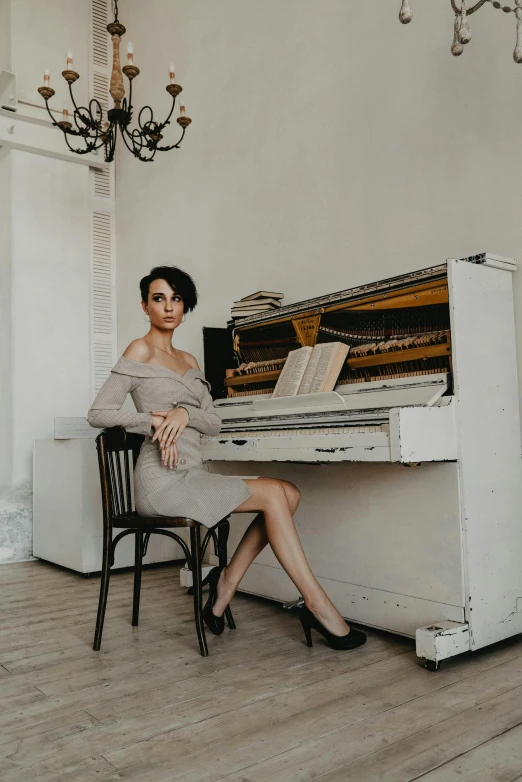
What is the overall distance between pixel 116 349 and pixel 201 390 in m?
3.05

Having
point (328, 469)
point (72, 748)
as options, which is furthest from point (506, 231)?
point (72, 748)

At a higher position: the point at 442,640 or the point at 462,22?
the point at 462,22

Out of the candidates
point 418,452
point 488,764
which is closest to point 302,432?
point 418,452

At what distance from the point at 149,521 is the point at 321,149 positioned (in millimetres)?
2232

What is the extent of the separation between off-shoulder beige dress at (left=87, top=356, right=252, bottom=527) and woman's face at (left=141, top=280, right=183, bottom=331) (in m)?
0.20

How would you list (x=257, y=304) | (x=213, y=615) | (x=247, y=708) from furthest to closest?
(x=257, y=304), (x=213, y=615), (x=247, y=708)

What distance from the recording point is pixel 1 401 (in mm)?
5094

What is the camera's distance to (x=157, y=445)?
8.41 feet

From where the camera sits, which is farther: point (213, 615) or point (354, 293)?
point (354, 293)

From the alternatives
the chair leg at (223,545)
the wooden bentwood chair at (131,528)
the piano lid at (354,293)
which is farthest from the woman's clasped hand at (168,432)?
the piano lid at (354,293)

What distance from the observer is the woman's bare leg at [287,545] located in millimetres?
2395

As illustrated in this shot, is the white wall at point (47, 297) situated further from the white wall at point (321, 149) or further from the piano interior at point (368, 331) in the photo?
the piano interior at point (368, 331)

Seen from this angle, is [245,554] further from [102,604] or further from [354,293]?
[354,293]

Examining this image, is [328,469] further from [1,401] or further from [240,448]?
[1,401]
